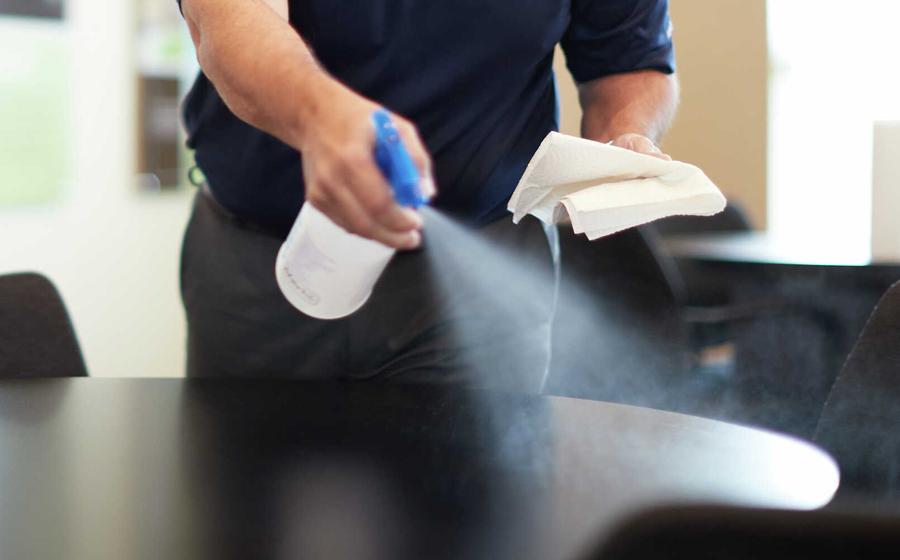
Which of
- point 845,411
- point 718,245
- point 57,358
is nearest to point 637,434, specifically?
point 845,411

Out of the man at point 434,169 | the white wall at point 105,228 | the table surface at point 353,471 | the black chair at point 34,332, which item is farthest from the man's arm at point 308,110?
the white wall at point 105,228

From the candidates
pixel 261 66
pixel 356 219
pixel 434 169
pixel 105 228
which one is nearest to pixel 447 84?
pixel 434 169

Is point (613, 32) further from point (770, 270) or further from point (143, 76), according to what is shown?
point (143, 76)

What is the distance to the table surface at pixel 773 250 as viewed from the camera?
8.20 ft

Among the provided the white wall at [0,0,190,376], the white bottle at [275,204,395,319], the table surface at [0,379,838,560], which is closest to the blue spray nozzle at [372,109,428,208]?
the white bottle at [275,204,395,319]

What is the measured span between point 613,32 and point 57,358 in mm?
977

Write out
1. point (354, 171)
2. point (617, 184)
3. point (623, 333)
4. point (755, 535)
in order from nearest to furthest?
point (755, 535) < point (354, 171) < point (617, 184) < point (623, 333)

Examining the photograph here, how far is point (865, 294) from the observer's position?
2.54 m

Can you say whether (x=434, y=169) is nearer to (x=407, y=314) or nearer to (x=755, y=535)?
(x=407, y=314)

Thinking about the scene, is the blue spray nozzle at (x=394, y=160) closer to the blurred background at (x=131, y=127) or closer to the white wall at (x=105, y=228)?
the blurred background at (x=131, y=127)

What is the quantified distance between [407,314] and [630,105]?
18.5 inches

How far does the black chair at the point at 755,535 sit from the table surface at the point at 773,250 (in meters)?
2.02

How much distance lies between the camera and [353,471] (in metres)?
0.93

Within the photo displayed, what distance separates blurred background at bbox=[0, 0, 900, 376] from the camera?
325 cm
